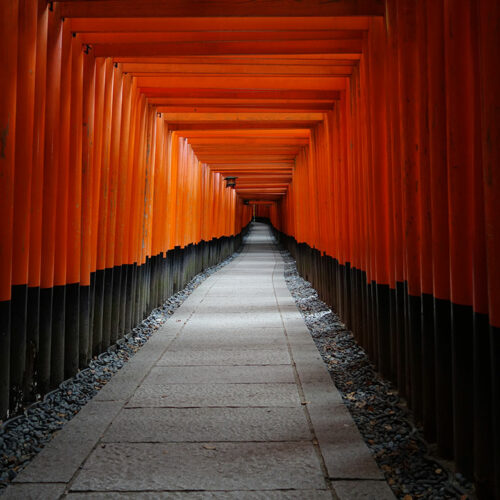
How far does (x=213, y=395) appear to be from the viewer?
14.0ft

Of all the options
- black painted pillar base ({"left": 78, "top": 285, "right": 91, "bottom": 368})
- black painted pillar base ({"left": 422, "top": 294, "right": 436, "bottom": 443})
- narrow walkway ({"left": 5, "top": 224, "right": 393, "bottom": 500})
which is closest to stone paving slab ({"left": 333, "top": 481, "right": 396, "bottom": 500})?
narrow walkway ({"left": 5, "top": 224, "right": 393, "bottom": 500})

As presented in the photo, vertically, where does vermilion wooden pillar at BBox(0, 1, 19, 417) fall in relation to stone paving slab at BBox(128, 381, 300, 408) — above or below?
above

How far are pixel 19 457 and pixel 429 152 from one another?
317 centimetres

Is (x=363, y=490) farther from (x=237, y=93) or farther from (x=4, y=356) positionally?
(x=237, y=93)

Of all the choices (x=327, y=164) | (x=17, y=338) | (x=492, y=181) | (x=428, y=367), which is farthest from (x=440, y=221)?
(x=327, y=164)

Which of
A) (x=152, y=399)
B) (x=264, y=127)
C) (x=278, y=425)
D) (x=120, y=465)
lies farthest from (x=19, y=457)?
(x=264, y=127)

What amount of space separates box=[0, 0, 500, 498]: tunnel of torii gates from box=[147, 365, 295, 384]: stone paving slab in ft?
2.75

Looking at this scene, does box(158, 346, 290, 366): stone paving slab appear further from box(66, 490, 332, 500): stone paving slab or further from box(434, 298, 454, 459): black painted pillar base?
box(66, 490, 332, 500): stone paving slab

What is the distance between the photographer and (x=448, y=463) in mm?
2930

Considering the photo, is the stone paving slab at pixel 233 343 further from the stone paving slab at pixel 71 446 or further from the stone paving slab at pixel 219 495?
the stone paving slab at pixel 219 495

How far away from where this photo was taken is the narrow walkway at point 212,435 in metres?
2.72

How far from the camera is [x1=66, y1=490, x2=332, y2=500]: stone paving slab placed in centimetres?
260

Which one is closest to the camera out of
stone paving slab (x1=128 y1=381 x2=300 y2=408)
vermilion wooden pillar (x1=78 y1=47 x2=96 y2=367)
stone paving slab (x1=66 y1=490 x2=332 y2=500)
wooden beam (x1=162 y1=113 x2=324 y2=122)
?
stone paving slab (x1=66 y1=490 x2=332 y2=500)

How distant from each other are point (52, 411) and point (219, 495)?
74.0 inches
